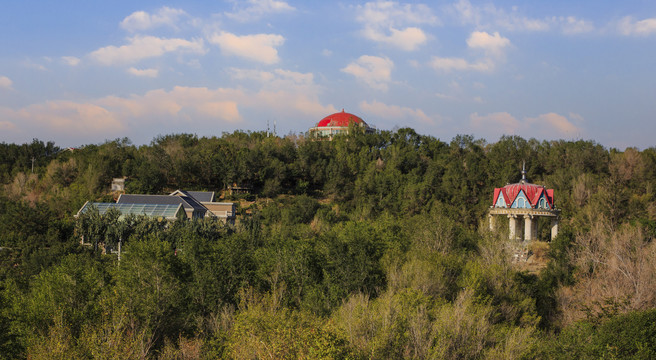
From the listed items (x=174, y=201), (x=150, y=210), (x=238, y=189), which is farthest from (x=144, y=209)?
(x=238, y=189)

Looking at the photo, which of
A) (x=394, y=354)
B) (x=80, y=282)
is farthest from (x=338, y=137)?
(x=394, y=354)

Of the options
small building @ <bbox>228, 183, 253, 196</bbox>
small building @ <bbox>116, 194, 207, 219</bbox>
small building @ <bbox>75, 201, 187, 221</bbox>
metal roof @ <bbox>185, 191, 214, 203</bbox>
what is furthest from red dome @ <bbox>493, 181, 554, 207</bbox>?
small building @ <bbox>228, 183, 253, 196</bbox>

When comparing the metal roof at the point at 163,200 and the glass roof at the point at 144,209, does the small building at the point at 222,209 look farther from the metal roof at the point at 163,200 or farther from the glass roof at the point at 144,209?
the glass roof at the point at 144,209

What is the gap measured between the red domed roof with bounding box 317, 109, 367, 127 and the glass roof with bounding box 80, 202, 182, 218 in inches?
1876

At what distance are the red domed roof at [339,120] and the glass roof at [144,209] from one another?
4764 cm

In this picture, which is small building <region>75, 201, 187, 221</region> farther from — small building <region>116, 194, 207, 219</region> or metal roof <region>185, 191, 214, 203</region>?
metal roof <region>185, 191, 214, 203</region>

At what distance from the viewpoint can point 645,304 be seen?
2862 cm

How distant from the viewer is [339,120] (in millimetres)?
90750

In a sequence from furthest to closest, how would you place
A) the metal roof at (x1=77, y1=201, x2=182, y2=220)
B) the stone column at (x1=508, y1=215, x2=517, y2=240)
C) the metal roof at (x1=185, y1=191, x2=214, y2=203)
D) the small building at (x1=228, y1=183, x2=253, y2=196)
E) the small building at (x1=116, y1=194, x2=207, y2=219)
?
1. the small building at (x1=228, y1=183, x2=253, y2=196)
2. the metal roof at (x1=185, y1=191, x2=214, y2=203)
3. the small building at (x1=116, y1=194, x2=207, y2=219)
4. the metal roof at (x1=77, y1=201, x2=182, y2=220)
5. the stone column at (x1=508, y1=215, x2=517, y2=240)

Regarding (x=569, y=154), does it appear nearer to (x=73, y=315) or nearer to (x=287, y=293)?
(x=287, y=293)

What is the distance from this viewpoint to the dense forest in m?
19.1

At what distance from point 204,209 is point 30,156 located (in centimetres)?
3137

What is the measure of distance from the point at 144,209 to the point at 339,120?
5016cm

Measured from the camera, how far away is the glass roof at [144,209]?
43.7 m
